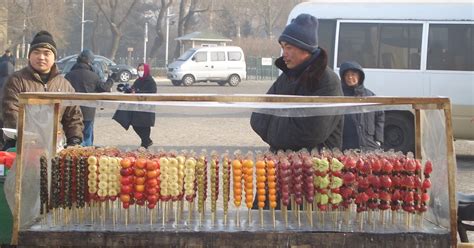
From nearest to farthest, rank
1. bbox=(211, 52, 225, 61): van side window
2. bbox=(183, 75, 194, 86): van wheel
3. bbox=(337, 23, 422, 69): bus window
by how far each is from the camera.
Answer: bbox=(337, 23, 422, 69): bus window → bbox=(183, 75, 194, 86): van wheel → bbox=(211, 52, 225, 61): van side window

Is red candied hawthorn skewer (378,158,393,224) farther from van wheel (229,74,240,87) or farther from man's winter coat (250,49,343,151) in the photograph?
van wheel (229,74,240,87)

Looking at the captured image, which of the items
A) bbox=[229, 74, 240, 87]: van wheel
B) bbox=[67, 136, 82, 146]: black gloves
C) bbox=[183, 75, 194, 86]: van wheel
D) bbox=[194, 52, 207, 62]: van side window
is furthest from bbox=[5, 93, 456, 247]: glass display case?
bbox=[229, 74, 240, 87]: van wheel

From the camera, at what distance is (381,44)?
13586mm

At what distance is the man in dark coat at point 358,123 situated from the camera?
761 centimetres

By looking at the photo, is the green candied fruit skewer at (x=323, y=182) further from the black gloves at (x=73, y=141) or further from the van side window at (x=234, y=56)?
the van side window at (x=234, y=56)

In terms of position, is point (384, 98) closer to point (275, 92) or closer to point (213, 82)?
point (275, 92)

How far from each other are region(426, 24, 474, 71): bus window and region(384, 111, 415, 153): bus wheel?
3.75ft

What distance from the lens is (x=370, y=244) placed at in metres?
4.22

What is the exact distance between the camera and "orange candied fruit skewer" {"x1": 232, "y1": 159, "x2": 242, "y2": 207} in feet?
14.6

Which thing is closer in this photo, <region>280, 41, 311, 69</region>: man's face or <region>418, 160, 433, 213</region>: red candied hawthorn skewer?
Result: <region>418, 160, 433, 213</region>: red candied hawthorn skewer

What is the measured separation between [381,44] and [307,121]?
30.4 feet

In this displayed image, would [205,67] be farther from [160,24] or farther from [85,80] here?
[160,24]

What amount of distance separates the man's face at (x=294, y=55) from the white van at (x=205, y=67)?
32843 millimetres

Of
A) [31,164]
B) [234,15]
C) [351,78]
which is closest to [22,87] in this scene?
[31,164]
